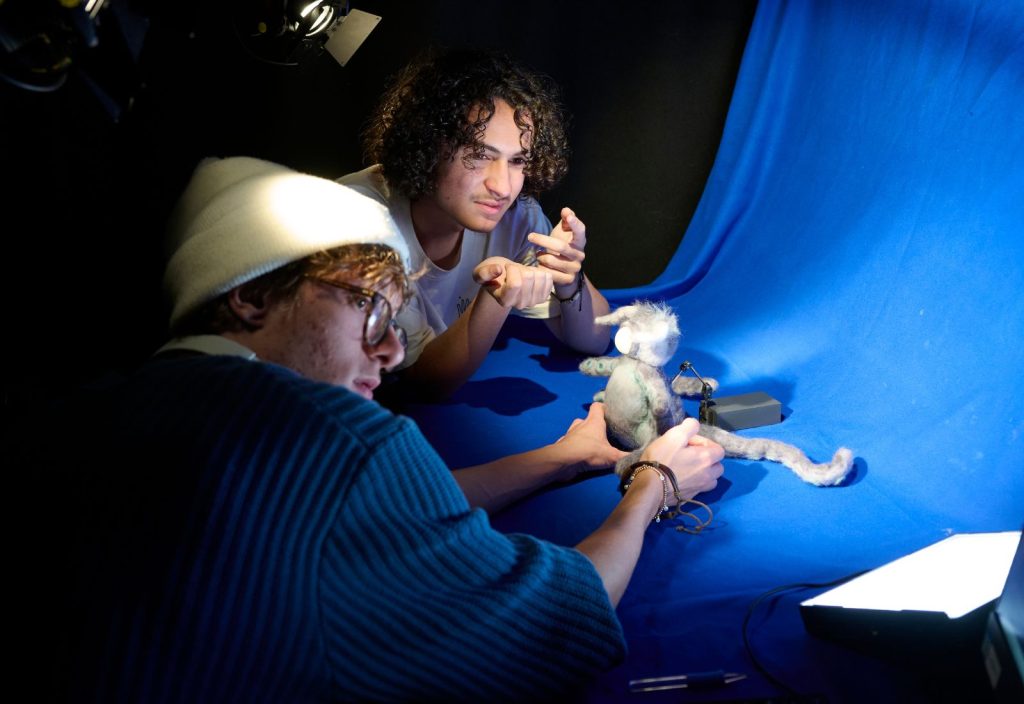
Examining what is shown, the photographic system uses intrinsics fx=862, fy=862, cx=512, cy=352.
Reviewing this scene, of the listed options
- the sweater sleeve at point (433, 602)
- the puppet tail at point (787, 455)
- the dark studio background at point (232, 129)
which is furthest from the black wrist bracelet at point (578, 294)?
the sweater sleeve at point (433, 602)

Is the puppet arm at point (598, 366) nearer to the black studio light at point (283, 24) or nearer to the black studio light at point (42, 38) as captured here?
the black studio light at point (283, 24)

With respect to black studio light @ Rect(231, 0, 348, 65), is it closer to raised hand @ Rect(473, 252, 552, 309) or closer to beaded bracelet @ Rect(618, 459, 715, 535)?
raised hand @ Rect(473, 252, 552, 309)

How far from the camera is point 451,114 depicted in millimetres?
1962

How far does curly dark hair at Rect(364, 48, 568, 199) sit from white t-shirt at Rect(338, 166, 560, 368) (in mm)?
56

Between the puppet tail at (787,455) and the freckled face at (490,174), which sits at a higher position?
the freckled face at (490,174)

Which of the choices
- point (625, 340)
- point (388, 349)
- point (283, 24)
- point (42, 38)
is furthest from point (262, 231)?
point (625, 340)

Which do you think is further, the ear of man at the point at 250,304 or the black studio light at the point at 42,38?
the ear of man at the point at 250,304

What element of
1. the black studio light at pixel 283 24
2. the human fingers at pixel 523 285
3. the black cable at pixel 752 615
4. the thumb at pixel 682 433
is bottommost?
the black cable at pixel 752 615

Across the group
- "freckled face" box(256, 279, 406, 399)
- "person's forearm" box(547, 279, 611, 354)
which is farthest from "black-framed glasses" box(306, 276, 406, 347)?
"person's forearm" box(547, 279, 611, 354)

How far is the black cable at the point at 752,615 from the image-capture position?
1209 mm

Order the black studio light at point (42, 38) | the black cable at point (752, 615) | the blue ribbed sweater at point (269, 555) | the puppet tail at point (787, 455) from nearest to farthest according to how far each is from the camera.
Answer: the blue ribbed sweater at point (269, 555) → the black studio light at point (42, 38) → the black cable at point (752, 615) → the puppet tail at point (787, 455)

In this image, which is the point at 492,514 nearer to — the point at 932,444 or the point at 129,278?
the point at 129,278

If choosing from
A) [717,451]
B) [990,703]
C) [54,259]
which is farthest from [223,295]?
[990,703]

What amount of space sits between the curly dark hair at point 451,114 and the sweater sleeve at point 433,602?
1165mm
